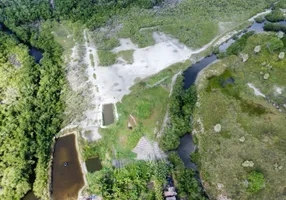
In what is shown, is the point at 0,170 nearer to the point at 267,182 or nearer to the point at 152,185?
the point at 152,185

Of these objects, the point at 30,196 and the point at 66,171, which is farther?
the point at 66,171

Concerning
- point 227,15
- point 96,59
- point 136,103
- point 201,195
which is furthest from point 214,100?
point 227,15

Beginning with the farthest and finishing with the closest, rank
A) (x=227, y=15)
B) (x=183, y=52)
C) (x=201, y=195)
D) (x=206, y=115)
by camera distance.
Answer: (x=227, y=15) < (x=183, y=52) < (x=206, y=115) < (x=201, y=195)

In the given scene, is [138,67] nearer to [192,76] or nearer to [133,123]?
[192,76]

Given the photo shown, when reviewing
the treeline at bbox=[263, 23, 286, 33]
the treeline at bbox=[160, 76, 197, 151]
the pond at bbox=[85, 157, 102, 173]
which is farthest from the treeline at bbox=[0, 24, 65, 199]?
the treeline at bbox=[263, 23, 286, 33]

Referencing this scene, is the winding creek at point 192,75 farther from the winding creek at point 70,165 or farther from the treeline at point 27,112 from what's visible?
the treeline at point 27,112

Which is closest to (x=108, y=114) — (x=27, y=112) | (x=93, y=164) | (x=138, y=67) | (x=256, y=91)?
(x=93, y=164)

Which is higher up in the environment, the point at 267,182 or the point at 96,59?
the point at 96,59
